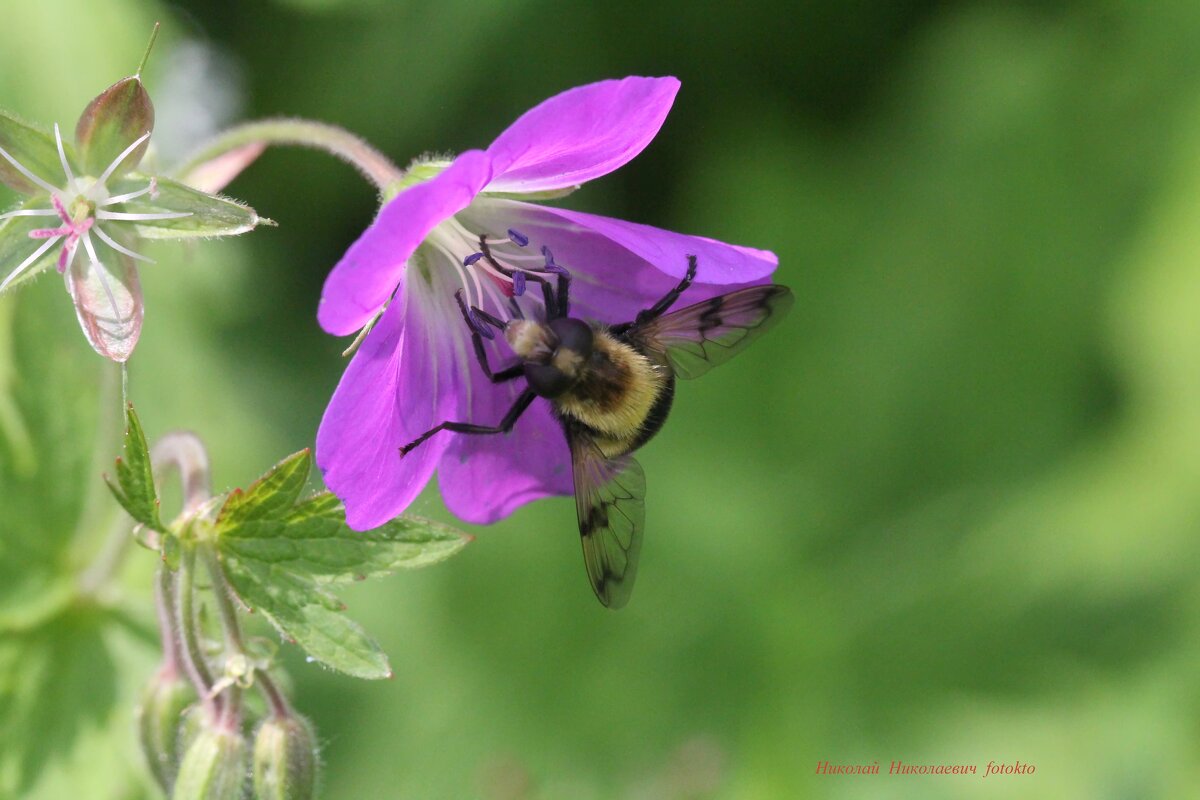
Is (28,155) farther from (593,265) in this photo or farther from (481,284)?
(593,265)

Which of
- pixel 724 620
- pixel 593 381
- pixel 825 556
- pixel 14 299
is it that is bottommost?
pixel 593 381

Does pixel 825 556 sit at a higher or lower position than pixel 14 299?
higher

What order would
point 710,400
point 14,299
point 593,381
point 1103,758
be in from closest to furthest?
1. point 593,381
2. point 14,299
3. point 1103,758
4. point 710,400

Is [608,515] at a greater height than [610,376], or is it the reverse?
[610,376]

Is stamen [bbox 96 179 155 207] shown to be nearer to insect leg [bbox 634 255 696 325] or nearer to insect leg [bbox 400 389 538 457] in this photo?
insect leg [bbox 400 389 538 457]

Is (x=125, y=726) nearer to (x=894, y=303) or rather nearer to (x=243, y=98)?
(x=243, y=98)

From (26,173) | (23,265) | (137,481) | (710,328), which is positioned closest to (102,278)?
(23,265)

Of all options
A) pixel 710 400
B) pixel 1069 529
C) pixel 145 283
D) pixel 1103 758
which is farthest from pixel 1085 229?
pixel 145 283

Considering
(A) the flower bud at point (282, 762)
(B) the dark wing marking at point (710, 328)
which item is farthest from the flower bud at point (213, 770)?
(B) the dark wing marking at point (710, 328)
